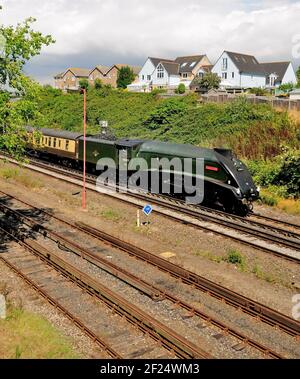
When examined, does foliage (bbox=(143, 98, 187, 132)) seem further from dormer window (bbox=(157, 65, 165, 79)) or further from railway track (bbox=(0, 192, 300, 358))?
dormer window (bbox=(157, 65, 165, 79))

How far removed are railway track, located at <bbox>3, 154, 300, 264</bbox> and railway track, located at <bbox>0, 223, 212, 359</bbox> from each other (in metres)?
7.77

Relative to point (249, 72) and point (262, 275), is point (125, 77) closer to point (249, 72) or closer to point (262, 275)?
point (249, 72)

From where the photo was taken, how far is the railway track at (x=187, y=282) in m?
12.0

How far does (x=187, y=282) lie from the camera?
1488cm

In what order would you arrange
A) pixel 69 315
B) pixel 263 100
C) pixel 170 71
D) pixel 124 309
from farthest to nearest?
pixel 170 71, pixel 263 100, pixel 124 309, pixel 69 315

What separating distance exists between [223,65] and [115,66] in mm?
35944

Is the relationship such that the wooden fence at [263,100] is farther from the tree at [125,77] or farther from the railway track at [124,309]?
the tree at [125,77]

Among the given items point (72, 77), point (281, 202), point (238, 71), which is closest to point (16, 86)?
point (281, 202)

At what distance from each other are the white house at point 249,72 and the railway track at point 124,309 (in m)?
64.4

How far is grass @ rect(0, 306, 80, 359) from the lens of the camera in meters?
10.5

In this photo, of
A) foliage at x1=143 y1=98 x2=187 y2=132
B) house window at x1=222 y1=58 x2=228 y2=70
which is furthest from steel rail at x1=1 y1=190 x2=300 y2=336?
house window at x1=222 y1=58 x2=228 y2=70

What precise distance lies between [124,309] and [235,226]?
392 inches

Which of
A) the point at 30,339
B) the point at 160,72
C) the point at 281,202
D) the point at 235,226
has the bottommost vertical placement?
the point at 30,339
